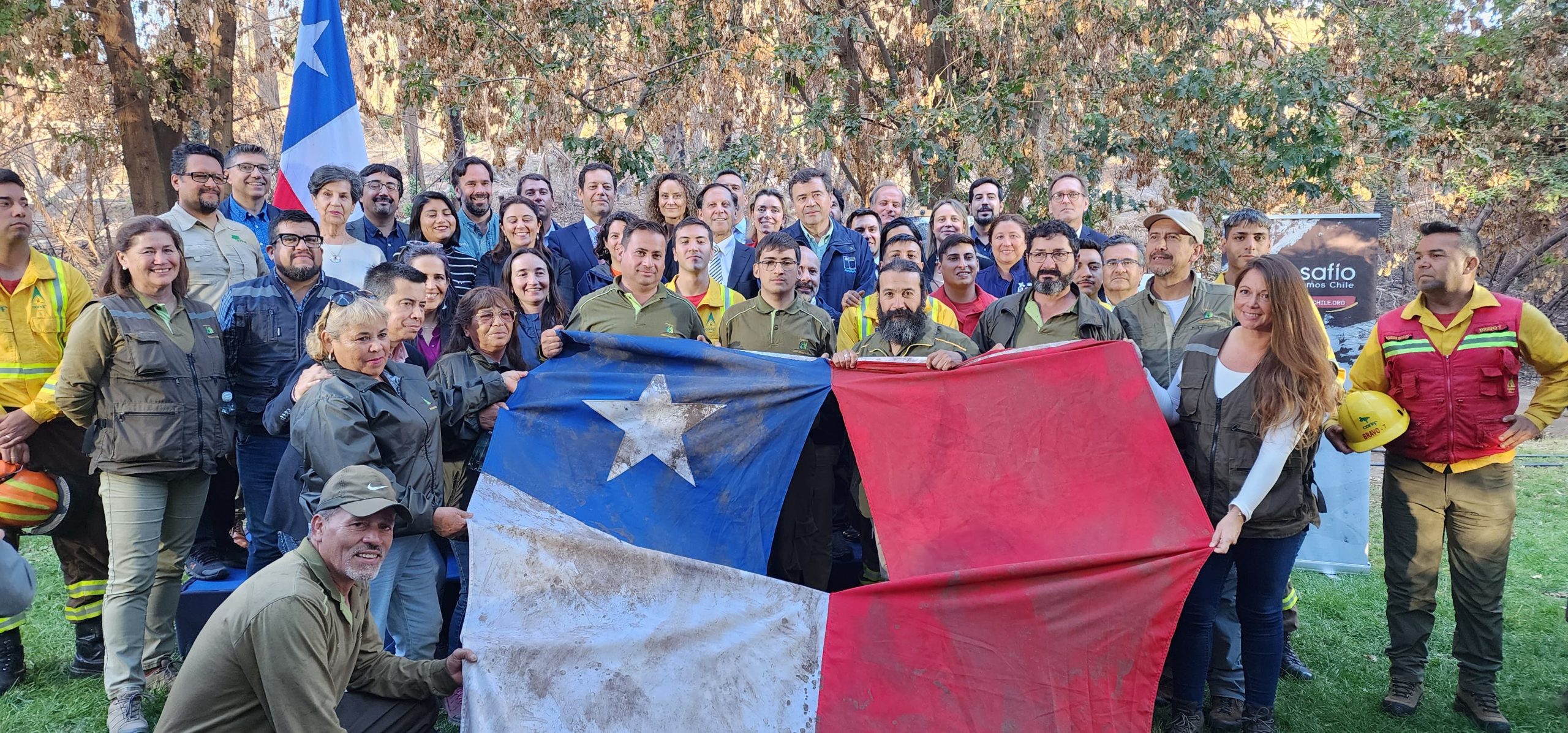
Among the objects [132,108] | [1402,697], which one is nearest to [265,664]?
[1402,697]

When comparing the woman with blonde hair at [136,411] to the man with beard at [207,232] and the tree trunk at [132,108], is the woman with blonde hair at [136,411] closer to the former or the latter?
the man with beard at [207,232]

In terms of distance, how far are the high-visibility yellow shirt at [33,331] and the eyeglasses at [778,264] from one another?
333 centimetres

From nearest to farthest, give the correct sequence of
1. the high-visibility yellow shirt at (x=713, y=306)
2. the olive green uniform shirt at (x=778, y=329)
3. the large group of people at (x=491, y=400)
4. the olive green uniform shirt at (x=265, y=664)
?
the olive green uniform shirt at (x=265, y=664), the large group of people at (x=491, y=400), the olive green uniform shirt at (x=778, y=329), the high-visibility yellow shirt at (x=713, y=306)

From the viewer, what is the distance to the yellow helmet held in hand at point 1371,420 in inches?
187

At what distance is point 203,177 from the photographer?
5.83 metres

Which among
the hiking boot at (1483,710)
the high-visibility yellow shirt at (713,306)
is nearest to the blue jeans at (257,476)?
the high-visibility yellow shirt at (713,306)

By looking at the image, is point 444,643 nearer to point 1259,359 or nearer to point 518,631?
point 518,631

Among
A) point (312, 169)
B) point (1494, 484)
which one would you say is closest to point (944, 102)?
point (312, 169)

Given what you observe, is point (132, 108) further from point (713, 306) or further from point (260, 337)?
point (713, 306)

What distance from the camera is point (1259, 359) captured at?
435 centimetres

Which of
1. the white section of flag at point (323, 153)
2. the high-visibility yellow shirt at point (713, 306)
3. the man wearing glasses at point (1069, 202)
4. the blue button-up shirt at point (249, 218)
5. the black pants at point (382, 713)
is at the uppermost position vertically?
the white section of flag at point (323, 153)

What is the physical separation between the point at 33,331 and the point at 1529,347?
23.2ft

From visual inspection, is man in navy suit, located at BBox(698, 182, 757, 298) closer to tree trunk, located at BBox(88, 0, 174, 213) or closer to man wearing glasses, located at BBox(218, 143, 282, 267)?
man wearing glasses, located at BBox(218, 143, 282, 267)

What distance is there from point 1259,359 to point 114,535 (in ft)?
16.3
